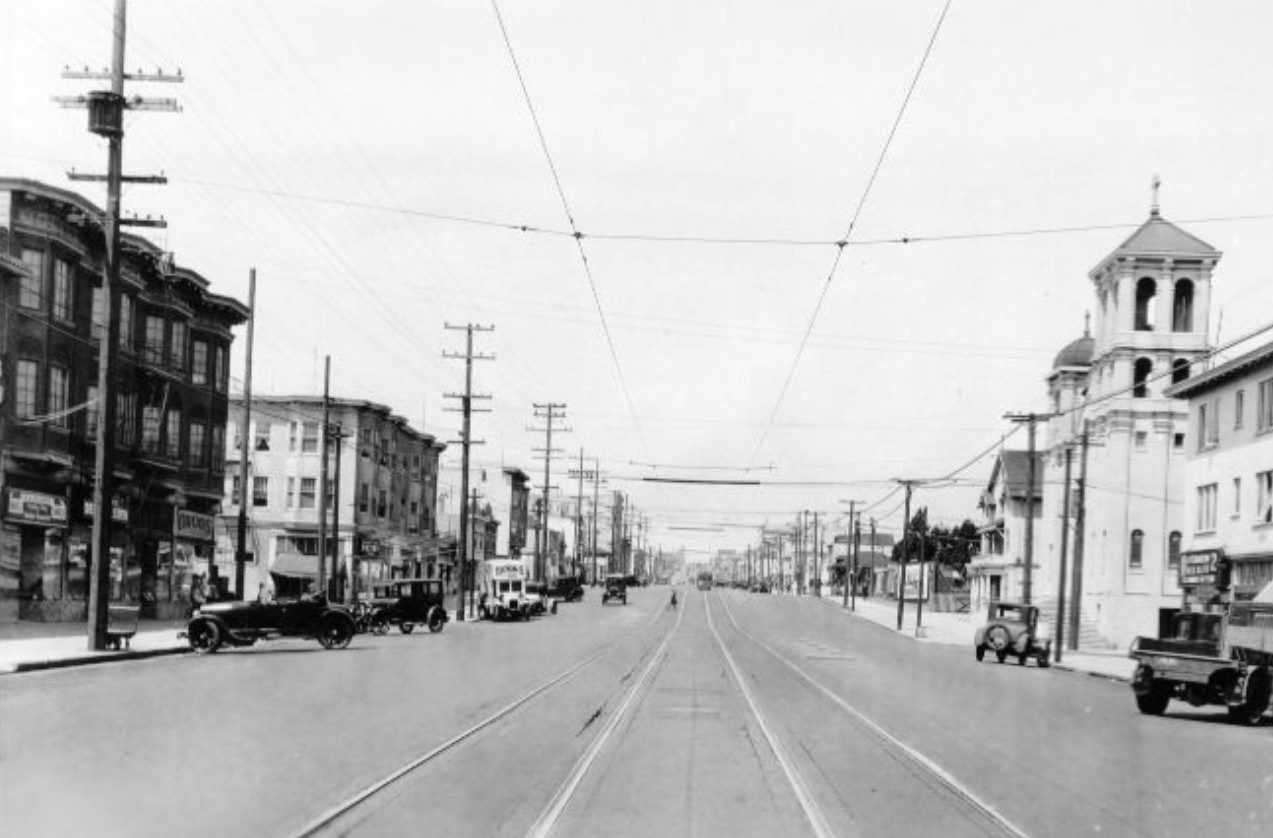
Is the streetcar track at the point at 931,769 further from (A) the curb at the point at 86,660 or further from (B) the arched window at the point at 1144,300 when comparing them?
(B) the arched window at the point at 1144,300

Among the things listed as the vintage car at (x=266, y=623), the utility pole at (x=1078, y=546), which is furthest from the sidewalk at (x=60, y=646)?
the utility pole at (x=1078, y=546)

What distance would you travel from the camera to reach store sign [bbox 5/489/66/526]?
38312mm

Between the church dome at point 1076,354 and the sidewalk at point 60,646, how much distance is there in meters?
55.4

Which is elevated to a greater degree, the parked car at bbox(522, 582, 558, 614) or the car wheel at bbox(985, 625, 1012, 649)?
the car wheel at bbox(985, 625, 1012, 649)

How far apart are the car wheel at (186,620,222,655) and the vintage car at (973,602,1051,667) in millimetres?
25084

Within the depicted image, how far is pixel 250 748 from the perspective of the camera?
1449cm

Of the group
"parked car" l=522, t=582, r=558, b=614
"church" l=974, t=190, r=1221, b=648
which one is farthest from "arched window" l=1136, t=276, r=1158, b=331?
"parked car" l=522, t=582, r=558, b=614

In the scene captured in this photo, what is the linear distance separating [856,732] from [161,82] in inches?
790

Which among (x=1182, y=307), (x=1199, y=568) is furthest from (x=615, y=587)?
(x=1199, y=568)

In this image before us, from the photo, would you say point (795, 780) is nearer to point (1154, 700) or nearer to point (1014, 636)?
point (1154, 700)

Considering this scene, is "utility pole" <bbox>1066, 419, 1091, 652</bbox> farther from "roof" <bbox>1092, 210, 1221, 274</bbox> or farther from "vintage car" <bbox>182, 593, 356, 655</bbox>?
"vintage car" <bbox>182, 593, 356, 655</bbox>

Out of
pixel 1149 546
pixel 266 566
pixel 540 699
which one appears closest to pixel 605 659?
pixel 540 699

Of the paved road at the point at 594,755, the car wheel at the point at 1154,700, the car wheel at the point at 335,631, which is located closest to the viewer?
the paved road at the point at 594,755

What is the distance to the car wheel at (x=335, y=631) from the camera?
36719 mm
